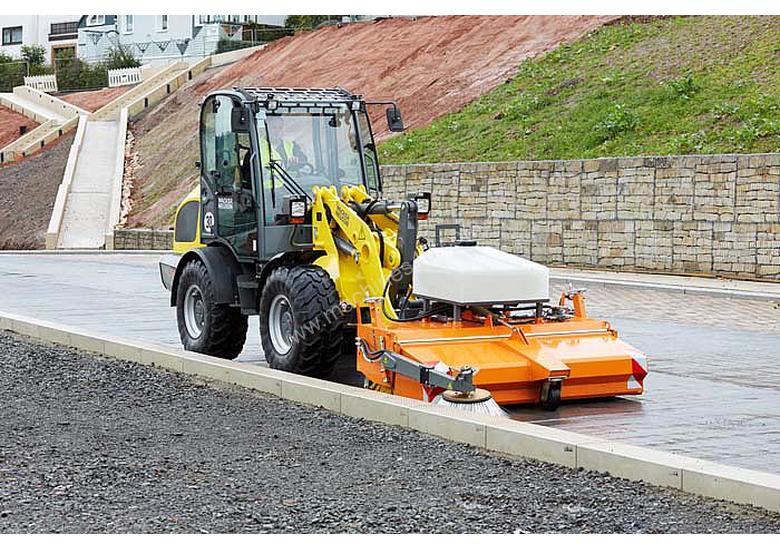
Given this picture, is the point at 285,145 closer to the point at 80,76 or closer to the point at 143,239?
the point at 143,239

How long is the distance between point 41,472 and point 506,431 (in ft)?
9.86

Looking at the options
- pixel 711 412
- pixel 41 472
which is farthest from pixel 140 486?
pixel 711 412

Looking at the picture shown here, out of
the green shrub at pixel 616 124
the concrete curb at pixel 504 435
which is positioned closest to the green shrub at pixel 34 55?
the green shrub at pixel 616 124

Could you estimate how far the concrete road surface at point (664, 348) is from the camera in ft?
31.1

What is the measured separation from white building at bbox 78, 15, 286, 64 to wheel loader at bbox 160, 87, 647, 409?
187 feet

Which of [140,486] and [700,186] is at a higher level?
[700,186]

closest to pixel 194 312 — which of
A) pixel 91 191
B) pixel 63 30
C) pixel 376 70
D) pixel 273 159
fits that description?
pixel 273 159

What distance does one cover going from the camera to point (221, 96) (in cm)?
1291

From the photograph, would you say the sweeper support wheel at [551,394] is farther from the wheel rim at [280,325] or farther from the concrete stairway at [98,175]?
the concrete stairway at [98,175]

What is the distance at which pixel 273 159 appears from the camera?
1234 centimetres

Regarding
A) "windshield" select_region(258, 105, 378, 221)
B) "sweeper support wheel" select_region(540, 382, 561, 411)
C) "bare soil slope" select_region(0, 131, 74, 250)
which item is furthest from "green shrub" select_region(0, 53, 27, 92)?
"sweeper support wheel" select_region(540, 382, 561, 411)

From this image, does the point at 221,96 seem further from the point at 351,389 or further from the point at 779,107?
the point at 779,107

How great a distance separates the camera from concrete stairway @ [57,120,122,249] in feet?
139

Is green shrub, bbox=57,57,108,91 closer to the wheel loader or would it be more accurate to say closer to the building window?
the building window
